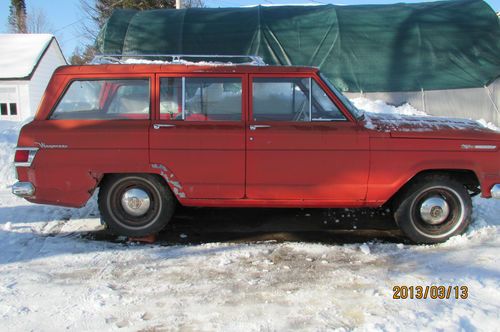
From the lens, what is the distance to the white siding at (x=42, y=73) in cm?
2286

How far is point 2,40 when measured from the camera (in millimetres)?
26062

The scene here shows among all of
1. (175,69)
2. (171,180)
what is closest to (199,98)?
(175,69)

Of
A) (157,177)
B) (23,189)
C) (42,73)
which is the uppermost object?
(42,73)

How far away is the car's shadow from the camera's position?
5023mm

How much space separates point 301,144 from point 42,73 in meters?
23.7

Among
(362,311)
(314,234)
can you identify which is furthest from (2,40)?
(362,311)

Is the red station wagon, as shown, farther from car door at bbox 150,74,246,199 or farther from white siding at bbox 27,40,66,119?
white siding at bbox 27,40,66,119

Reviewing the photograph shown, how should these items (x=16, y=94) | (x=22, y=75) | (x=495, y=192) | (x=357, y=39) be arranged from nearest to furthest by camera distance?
(x=495, y=192), (x=357, y=39), (x=22, y=75), (x=16, y=94)

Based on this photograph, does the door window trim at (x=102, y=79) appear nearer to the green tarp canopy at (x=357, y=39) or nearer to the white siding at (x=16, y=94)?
the green tarp canopy at (x=357, y=39)

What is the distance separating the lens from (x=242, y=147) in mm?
4734

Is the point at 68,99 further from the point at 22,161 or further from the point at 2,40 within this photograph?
the point at 2,40

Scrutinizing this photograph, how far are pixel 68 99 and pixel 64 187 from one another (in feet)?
3.13

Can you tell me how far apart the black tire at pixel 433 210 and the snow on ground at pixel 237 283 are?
0.50 feet

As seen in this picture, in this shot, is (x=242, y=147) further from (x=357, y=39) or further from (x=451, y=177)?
(x=357, y=39)
